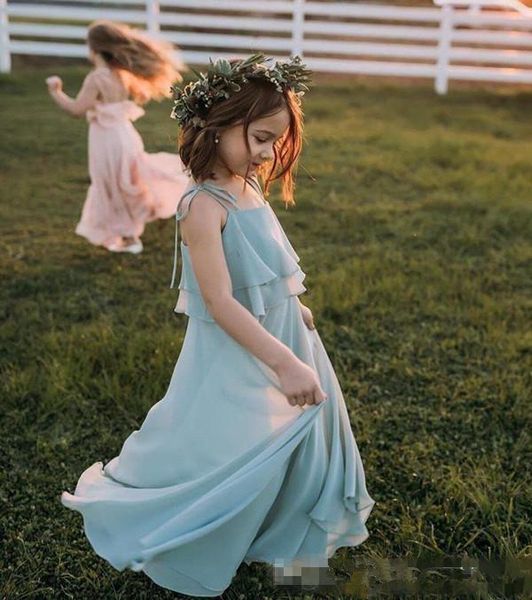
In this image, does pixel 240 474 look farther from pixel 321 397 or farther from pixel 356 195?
pixel 356 195

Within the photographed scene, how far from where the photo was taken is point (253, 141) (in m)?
2.10

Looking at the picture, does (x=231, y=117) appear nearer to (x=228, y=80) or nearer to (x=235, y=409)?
(x=228, y=80)

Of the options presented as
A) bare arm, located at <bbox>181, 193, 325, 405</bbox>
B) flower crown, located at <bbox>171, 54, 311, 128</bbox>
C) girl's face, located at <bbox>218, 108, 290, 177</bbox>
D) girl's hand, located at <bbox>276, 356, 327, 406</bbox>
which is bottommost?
girl's hand, located at <bbox>276, 356, 327, 406</bbox>

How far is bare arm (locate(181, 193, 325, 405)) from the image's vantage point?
208 cm

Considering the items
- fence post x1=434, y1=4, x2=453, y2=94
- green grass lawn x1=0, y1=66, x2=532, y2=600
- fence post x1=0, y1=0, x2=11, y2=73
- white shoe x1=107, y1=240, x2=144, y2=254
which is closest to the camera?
green grass lawn x1=0, y1=66, x2=532, y2=600

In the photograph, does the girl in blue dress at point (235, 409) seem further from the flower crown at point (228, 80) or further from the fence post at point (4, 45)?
the fence post at point (4, 45)

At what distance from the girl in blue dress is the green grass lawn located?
31cm

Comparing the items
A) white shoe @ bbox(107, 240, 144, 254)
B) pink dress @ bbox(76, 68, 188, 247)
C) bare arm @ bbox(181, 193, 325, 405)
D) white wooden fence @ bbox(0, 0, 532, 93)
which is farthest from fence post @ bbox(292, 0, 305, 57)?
bare arm @ bbox(181, 193, 325, 405)

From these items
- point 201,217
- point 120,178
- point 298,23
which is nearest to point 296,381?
point 201,217

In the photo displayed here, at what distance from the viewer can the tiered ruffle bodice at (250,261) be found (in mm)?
2160

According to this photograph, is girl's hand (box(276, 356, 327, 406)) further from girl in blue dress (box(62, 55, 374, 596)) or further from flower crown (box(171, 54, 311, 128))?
flower crown (box(171, 54, 311, 128))

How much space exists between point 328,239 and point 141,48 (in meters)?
1.75

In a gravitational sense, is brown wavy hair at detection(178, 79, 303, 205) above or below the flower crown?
below

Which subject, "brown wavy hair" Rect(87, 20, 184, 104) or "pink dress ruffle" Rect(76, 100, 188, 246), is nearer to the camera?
"brown wavy hair" Rect(87, 20, 184, 104)
